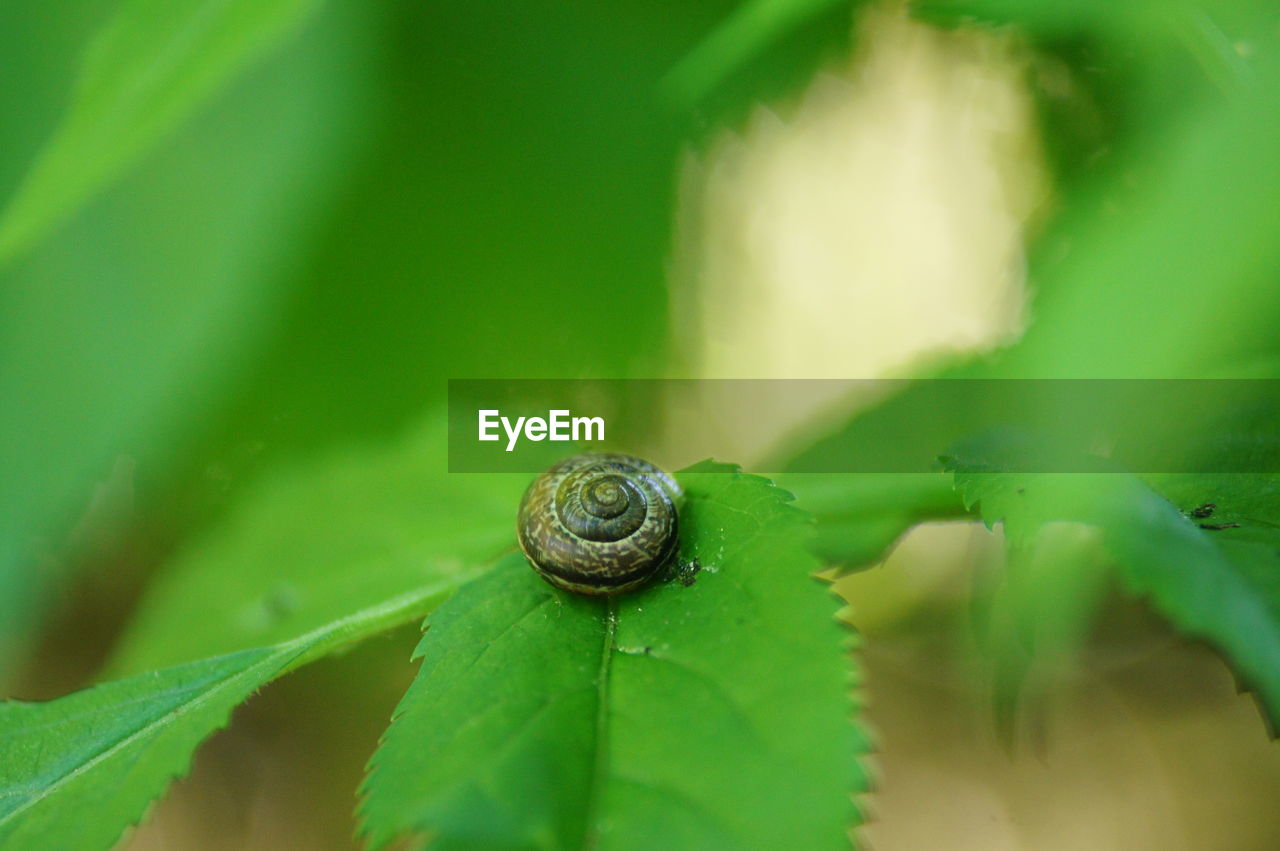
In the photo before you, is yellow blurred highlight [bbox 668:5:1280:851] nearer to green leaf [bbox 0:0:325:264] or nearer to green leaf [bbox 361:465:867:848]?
green leaf [bbox 361:465:867:848]

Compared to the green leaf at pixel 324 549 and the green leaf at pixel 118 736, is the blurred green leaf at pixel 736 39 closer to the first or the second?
the green leaf at pixel 324 549

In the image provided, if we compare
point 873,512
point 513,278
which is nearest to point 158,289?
point 513,278

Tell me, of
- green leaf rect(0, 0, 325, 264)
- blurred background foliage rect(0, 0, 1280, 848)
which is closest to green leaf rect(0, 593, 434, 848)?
blurred background foliage rect(0, 0, 1280, 848)

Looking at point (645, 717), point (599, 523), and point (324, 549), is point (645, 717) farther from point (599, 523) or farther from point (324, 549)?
point (324, 549)

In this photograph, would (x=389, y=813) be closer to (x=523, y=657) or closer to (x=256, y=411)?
(x=523, y=657)

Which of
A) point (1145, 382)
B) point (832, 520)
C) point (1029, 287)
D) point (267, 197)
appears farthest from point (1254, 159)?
point (267, 197)

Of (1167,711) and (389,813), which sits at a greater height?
(389,813)
